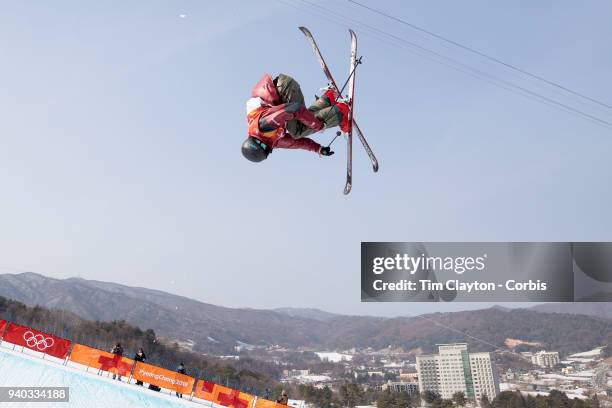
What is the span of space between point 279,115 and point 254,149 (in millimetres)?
610

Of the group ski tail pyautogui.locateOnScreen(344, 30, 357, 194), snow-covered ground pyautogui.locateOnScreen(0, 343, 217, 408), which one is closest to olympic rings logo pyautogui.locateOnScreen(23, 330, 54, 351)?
snow-covered ground pyautogui.locateOnScreen(0, 343, 217, 408)

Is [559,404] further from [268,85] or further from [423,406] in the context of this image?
[268,85]

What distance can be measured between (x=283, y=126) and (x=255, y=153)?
0.56m

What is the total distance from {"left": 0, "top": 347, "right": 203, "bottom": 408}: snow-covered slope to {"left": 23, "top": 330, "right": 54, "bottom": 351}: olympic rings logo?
51.4 inches

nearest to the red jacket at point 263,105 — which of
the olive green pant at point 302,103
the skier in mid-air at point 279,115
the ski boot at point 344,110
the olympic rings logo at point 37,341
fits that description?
the skier in mid-air at point 279,115

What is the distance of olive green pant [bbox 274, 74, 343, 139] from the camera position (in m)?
7.34

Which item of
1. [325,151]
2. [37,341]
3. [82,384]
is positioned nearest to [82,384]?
[82,384]

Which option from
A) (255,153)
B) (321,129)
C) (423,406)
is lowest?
(423,406)

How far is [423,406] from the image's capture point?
6594 inches

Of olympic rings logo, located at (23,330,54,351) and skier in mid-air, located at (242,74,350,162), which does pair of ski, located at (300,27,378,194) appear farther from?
olympic rings logo, located at (23,330,54,351)

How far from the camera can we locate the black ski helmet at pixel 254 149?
7.21m

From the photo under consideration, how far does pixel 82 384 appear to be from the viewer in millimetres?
22531

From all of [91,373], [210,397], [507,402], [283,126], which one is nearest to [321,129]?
Answer: [283,126]

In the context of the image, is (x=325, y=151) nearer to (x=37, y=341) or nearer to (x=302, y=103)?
(x=302, y=103)
